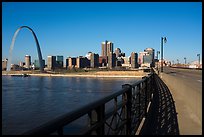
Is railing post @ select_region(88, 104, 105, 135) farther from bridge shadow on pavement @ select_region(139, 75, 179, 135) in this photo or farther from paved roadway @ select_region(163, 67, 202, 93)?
paved roadway @ select_region(163, 67, 202, 93)

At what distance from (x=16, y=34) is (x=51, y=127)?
128m

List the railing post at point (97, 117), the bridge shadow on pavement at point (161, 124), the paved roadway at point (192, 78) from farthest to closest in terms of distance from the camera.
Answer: the paved roadway at point (192, 78), the bridge shadow on pavement at point (161, 124), the railing post at point (97, 117)

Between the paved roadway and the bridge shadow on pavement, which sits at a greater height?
the paved roadway

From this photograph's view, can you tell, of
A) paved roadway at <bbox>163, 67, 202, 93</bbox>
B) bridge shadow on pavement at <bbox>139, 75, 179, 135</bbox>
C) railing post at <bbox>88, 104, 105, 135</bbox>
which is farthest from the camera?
paved roadway at <bbox>163, 67, 202, 93</bbox>

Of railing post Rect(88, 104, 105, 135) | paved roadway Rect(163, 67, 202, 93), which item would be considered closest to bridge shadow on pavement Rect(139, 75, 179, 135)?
paved roadway Rect(163, 67, 202, 93)

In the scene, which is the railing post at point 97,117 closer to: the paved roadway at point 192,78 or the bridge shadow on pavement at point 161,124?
the bridge shadow on pavement at point 161,124

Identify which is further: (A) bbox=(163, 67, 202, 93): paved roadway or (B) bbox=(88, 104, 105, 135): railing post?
(A) bbox=(163, 67, 202, 93): paved roadway

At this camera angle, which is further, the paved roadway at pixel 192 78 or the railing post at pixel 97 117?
the paved roadway at pixel 192 78

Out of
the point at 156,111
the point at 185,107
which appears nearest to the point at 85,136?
the point at 156,111

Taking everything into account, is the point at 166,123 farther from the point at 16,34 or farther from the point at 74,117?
the point at 16,34

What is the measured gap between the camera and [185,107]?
11422 mm

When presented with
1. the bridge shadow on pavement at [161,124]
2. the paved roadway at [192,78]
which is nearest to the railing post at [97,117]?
the bridge shadow on pavement at [161,124]

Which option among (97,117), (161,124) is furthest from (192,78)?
(97,117)

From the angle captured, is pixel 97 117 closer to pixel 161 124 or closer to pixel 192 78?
pixel 161 124
